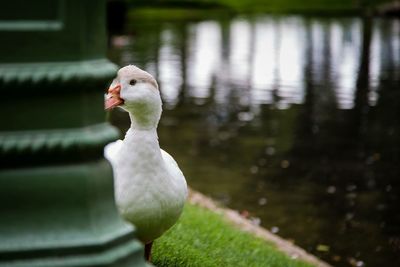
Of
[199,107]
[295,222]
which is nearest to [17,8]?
[295,222]

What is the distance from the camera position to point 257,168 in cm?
1220

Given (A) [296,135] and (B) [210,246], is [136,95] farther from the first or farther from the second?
(A) [296,135]

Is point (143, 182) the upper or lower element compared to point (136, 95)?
lower

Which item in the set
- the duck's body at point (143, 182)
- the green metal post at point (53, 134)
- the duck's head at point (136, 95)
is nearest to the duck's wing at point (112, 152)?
the duck's body at point (143, 182)

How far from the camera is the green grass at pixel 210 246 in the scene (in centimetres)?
568

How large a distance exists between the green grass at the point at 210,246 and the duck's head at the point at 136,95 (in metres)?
1.44

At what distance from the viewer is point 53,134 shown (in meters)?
2.20

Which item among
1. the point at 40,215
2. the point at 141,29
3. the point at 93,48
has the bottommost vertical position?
the point at 141,29

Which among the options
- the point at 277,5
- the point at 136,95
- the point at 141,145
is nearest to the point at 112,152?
the point at 141,145

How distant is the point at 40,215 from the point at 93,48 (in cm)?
45

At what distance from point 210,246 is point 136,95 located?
2769 millimetres

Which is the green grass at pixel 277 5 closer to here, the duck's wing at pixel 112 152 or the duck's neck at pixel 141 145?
the duck's wing at pixel 112 152

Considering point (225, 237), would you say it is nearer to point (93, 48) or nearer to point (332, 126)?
point (93, 48)

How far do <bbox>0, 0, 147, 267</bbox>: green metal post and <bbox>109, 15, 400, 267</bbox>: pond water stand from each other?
6252 mm
